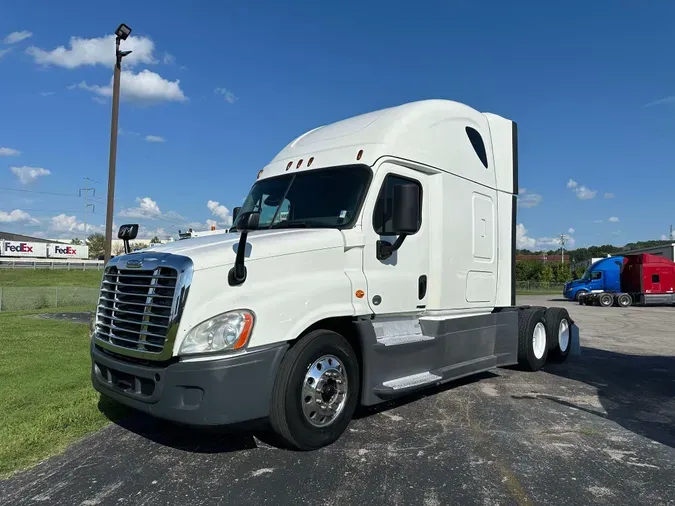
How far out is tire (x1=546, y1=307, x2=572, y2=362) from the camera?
342 inches

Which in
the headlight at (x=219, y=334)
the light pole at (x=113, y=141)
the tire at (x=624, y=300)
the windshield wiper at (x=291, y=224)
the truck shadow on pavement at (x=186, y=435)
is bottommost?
the truck shadow on pavement at (x=186, y=435)

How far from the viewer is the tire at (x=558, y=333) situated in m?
8.70

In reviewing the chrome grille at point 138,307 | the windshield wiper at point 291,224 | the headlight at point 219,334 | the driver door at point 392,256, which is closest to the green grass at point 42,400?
the chrome grille at point 138,307

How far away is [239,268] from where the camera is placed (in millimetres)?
4035

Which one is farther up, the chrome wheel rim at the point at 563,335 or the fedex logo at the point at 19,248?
the fedex logo at the point at 19,248

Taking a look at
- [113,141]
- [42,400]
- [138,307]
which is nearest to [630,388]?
[138,307]

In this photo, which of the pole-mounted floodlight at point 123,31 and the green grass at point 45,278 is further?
the green grass at point 45,278

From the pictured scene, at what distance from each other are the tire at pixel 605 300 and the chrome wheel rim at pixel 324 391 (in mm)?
31175

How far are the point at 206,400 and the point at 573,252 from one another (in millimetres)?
165122

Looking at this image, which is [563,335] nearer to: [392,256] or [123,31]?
[392,256]

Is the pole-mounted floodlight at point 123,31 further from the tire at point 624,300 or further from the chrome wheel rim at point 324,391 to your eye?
the tire at point 624,300

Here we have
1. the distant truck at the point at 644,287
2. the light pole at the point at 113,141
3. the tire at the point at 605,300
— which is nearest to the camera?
the light pole at the point at 113,141

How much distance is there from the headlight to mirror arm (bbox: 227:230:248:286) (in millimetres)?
252

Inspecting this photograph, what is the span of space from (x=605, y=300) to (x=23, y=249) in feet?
322
